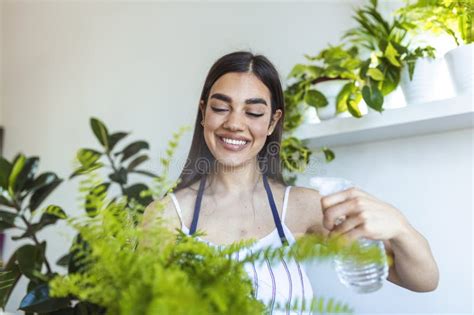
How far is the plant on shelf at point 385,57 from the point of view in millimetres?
1149

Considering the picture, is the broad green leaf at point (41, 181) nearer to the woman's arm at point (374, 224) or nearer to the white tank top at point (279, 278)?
the white tank top at point (279, 278)

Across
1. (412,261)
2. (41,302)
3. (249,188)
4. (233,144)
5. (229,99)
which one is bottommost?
(41,302)

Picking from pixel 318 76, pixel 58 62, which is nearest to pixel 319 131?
pixel 318 76

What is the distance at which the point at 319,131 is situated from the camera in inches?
53.1

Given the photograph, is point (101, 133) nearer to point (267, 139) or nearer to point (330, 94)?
point (267, 139)

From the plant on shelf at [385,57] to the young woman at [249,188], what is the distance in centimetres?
26

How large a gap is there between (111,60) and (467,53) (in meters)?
1.60

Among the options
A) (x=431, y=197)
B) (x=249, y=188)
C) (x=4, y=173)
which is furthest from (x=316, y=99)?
(x=4, y=173)

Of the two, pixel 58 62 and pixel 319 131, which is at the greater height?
pixel 58 62

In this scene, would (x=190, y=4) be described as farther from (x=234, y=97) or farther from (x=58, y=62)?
(x=234, y=97)

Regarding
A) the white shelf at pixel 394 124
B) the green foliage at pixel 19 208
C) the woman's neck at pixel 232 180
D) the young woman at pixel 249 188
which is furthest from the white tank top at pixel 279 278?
the green foliage at pixel 19 208

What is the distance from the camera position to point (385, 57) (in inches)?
46.9

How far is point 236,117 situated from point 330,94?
0.46 meters

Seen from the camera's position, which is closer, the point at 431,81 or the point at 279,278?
the point at 279,278
